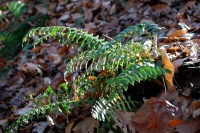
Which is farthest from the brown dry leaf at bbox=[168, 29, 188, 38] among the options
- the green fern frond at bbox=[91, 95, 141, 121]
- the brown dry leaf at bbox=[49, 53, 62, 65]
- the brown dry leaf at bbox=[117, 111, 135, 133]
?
the brown dry leaf at bbox=[49, 53, 62, 65]

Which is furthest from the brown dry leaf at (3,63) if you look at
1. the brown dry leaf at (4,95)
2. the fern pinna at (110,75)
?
the fern pinna at (110,75)

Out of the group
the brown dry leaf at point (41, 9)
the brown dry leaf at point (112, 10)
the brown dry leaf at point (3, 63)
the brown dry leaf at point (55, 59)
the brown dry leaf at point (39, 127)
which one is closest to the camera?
the brown dry leaf at point (39, 127)

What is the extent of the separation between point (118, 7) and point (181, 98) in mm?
2872

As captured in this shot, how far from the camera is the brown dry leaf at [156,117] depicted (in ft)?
6.57

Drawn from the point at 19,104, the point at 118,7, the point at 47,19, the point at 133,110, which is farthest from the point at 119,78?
the point at 47,19

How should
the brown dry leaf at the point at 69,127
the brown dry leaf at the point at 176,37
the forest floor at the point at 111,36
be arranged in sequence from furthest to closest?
1. the brown dry leaf at the point at 176,37
2. the brown dry leaf at the point at 69,127
3. the forest floor at the point at 111,36

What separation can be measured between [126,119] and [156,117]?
190 millimetres

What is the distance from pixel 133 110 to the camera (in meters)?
2.27

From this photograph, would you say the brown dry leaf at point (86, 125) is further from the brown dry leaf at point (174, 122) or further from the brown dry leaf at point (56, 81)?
the brown dry leaf at point (56, 81)

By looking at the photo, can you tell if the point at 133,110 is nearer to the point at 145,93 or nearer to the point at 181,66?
the point at 145,93

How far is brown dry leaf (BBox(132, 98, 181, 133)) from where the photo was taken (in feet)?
6.57

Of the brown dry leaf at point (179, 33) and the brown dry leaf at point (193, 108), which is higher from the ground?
the brown dry leaf at point (193, 108)

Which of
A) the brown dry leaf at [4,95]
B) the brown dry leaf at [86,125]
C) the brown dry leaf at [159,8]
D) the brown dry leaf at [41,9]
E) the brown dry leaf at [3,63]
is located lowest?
the brown dry leaf at [3,63]

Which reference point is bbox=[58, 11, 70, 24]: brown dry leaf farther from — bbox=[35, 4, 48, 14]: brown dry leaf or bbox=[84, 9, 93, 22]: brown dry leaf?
bbox=[35, 4, 48, 14]: brown dry leaf
